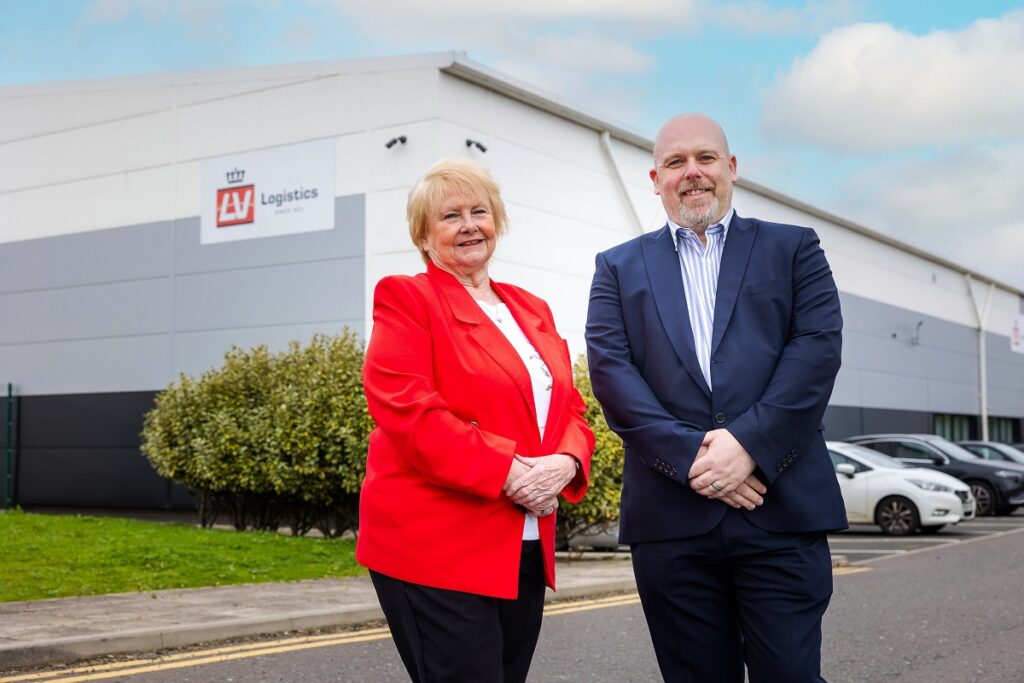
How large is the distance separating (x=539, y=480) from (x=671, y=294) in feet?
2.16

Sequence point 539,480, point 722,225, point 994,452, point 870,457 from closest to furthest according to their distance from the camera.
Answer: point 539,480 → point 722,225 → point 870,457 → point 994,452

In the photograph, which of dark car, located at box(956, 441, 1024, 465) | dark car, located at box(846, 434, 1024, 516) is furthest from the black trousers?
dark car, located at box(956, 441, 1024, 465)

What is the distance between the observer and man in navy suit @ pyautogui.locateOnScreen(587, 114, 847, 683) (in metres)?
2.87

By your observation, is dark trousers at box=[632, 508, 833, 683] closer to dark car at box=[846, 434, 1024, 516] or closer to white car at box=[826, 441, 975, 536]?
white car at box=[826, 441, 975, 536]

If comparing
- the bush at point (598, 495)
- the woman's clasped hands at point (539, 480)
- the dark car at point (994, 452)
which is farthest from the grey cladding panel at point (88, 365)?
the woman's clasped hands at point (539, 480)

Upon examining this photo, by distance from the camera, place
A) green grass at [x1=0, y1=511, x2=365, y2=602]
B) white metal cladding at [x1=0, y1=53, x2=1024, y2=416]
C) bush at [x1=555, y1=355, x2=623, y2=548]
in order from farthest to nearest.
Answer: white metal cladding at [x1=0, y1=53, x2=1024, y2=416], bush at [x1=555, y1=355, x2=623, y2=548], green grass at [x1=0, y1=511, x2=365, y2=602]

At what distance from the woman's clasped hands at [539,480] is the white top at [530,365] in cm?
6

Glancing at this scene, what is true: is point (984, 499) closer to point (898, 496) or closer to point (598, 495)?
point (898, 496)

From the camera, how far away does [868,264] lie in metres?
37.5

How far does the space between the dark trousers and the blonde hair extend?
3.57ft

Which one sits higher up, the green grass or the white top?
the white top

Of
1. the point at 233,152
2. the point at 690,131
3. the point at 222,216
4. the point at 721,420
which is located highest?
the point at 233,152

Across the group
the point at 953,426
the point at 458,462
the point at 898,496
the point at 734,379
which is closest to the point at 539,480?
the point at 458,462

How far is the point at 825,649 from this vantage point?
6.91 m
